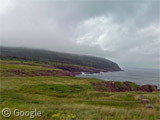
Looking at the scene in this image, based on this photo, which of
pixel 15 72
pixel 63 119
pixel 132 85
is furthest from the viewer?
pixel 15 72

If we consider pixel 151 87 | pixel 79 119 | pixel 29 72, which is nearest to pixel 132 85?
pixel 151 87

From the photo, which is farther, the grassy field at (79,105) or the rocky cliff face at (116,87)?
the rocky cliff face at (116,87)

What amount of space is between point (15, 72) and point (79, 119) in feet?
292

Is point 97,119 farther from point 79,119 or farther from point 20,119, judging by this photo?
point 20,119

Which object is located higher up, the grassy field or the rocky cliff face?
the grassy field

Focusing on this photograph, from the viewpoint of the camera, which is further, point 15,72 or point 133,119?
point 15,72

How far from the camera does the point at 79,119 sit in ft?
39.8

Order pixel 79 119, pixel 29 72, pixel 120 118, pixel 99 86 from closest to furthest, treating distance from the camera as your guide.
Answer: pixel 79 119 < pixel 120 118 < pixel 99 86 < pixel 29 72

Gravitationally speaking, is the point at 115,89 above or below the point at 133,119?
below

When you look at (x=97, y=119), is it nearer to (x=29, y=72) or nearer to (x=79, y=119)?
(x=79, y=119)

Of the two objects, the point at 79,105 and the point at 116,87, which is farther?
the point at 116,87

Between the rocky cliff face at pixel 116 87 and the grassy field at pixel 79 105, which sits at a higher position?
the grassy field at pixel 79 105

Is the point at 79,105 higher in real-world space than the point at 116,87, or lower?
higher

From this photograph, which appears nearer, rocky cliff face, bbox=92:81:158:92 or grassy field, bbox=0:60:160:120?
grassy field, bbox=0:60:160:120
